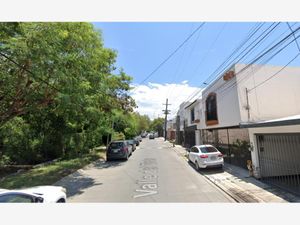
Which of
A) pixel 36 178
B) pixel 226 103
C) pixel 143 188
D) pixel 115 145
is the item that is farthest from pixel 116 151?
pixel 226 103

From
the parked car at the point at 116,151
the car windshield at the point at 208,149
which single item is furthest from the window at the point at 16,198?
the parked car at the point at 116,151

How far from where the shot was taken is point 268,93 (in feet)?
42.2

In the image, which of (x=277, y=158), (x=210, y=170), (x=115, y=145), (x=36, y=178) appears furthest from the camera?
(x=115, y=145)

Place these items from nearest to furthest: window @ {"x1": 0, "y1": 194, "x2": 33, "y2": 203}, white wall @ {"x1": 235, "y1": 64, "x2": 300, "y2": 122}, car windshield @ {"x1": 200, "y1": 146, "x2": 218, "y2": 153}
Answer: window @ {"x1": 0, "y1": 194, "x2": 33, "y2": 203} < white wall @ {"x1": 235, "y1": 64, "x2": 300, "y2": 122} < car windshield @ {"x1": 200, "y1": 146, "x2": 218, "y2": 153}

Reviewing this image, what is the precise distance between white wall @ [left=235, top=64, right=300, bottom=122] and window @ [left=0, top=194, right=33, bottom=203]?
1132cm

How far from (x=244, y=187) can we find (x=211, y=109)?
9.58m

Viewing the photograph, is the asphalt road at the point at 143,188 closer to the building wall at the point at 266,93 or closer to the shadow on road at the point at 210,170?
the shadow on road at the point at 210,170

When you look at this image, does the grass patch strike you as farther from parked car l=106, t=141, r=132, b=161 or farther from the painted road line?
parked car l=106, t=141, r=132, b=161

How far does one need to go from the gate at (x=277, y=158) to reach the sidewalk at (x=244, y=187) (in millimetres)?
905

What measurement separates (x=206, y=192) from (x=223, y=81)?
9.01 metres

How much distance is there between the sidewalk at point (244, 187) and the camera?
25.8 feet

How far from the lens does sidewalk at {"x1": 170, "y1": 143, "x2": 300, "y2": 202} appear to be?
7.87 metres

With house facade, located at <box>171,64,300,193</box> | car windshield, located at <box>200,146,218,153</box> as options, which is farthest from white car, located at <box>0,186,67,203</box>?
car windshield, located at <box>200,146,218,153</box>

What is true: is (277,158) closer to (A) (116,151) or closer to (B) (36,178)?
(B) (36,178)
